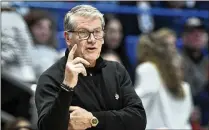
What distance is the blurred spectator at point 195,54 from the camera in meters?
8.72

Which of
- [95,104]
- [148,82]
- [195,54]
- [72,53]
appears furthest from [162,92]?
[195,54]

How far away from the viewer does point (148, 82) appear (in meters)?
5.88

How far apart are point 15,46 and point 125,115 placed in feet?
10.1

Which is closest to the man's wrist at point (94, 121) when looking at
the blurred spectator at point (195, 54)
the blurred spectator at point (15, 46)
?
the blurred spectator at point (15, 46)

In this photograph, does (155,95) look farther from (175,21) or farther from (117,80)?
(175,21)

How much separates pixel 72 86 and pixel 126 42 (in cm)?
559

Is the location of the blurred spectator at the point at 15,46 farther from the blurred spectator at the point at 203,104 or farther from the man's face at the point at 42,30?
the blurred spectator at the point at 203,104

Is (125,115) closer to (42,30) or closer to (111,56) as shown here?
(111,56)

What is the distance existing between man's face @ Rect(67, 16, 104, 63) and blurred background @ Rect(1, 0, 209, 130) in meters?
1.97

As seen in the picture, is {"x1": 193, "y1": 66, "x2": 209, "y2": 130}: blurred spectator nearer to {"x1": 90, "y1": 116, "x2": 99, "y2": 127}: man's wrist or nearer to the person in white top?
the person in white top

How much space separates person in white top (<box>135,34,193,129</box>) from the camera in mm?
5832

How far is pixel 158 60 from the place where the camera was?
6.06m

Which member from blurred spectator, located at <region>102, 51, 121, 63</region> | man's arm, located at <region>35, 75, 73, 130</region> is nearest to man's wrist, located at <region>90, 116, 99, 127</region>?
man's arm, located at <region>35, 75, 73, 130</region>

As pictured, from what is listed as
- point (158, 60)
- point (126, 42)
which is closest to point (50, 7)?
point (126, 42)
